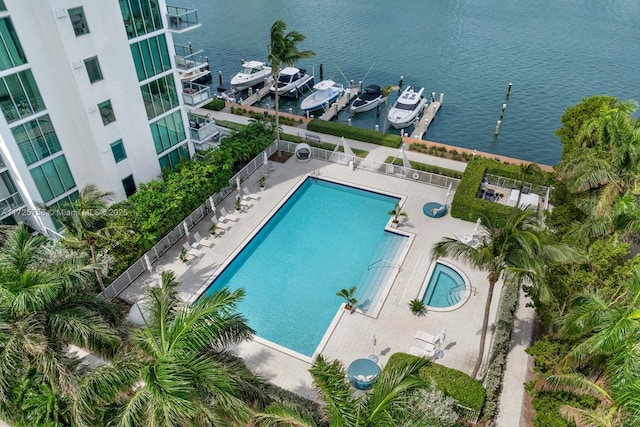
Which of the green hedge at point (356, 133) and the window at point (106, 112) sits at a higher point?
the window at point (106, 112)

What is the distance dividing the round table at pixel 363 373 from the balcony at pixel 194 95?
793 inches

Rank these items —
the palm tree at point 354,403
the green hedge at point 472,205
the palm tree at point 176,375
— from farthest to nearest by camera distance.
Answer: the green hedge at point 472,205, the palm tree at point 354,403, the palm tree at point 176,375

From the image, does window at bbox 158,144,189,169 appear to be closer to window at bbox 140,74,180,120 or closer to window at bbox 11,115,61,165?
window at bbox 140,74,180,120

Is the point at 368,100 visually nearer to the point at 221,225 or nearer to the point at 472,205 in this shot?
the point at 472,205

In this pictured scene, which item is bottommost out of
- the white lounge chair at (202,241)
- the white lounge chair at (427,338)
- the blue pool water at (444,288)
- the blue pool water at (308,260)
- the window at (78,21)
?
the blue pool water at (308,260)

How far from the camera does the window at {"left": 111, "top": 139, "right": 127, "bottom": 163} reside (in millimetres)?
26594

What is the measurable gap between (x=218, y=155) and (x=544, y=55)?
50.9m

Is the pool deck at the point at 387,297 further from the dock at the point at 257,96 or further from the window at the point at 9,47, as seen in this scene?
the dock at the point at 257,96

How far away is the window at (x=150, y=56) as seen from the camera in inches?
1031

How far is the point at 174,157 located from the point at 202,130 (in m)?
2.74

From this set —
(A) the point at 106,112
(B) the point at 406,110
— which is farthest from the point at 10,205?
(B) the point at 406,110

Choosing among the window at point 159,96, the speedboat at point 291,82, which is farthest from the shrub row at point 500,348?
the speedboat at point 291,82

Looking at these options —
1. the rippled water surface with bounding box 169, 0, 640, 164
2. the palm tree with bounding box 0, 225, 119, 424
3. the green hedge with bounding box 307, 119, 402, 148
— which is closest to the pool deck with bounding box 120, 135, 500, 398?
the green hedge with bounding box 307, 119, 402, 148

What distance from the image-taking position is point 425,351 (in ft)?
68.4
